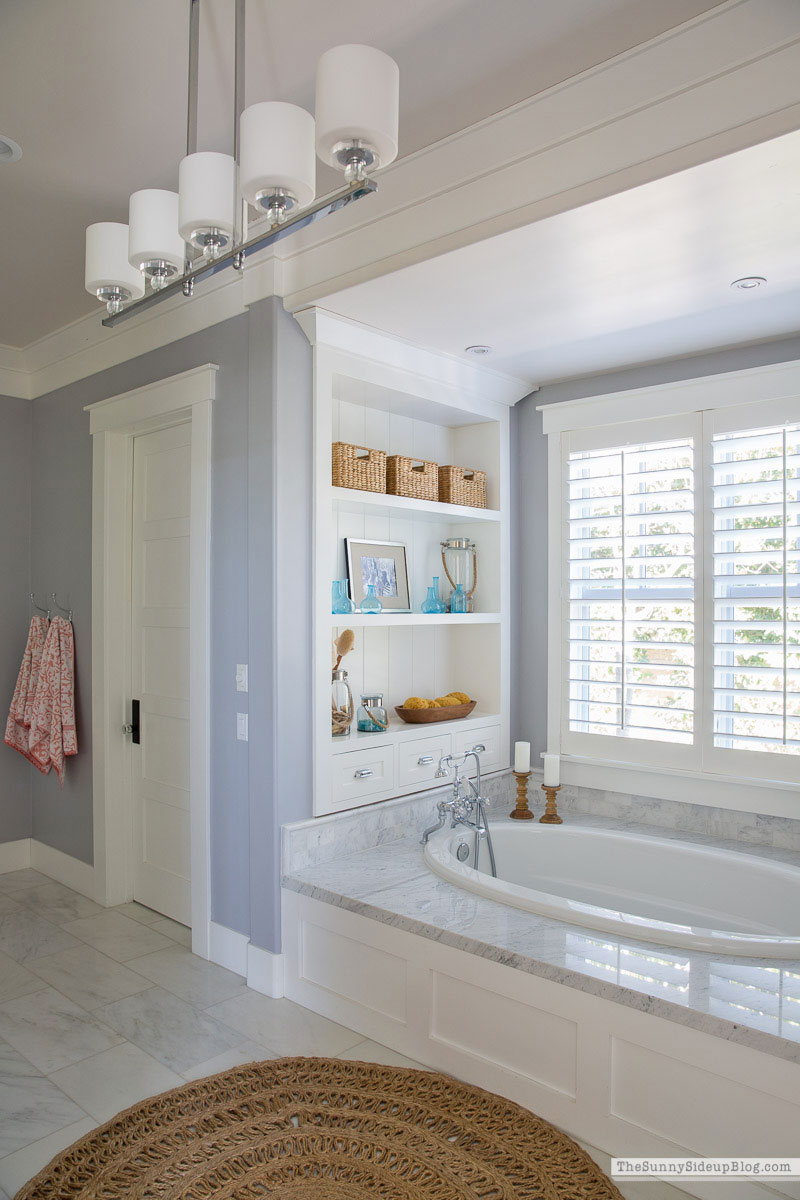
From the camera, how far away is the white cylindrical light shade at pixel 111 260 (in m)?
1.92

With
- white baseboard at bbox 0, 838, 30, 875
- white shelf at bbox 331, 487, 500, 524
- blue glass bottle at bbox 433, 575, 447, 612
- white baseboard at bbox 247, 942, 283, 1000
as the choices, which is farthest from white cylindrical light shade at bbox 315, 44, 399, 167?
white baseboard at bbox 0, 838, 30, 875

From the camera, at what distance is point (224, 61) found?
2.07 metres

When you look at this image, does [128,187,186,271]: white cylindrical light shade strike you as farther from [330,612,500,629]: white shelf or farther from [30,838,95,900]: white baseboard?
[30,838,95,900]: white baseboard

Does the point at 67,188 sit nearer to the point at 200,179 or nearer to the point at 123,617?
the point at 200,179

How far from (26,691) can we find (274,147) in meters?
3.52

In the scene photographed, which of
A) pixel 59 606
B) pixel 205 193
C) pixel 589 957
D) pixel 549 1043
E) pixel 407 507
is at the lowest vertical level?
pixel 549 1043

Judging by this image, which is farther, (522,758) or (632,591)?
(522,758)

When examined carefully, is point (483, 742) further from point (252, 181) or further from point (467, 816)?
point (252, 181)

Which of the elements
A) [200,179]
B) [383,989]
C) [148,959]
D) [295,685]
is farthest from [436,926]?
[200,179]

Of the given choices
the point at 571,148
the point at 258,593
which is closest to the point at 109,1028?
the point at 258,593

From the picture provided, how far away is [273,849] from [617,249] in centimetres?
229

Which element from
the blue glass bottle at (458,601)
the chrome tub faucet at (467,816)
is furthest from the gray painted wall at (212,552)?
the blue glass bottle at (458,601)

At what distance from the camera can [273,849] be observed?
298cm

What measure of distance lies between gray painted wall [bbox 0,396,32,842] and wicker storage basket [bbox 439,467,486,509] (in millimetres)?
2414
